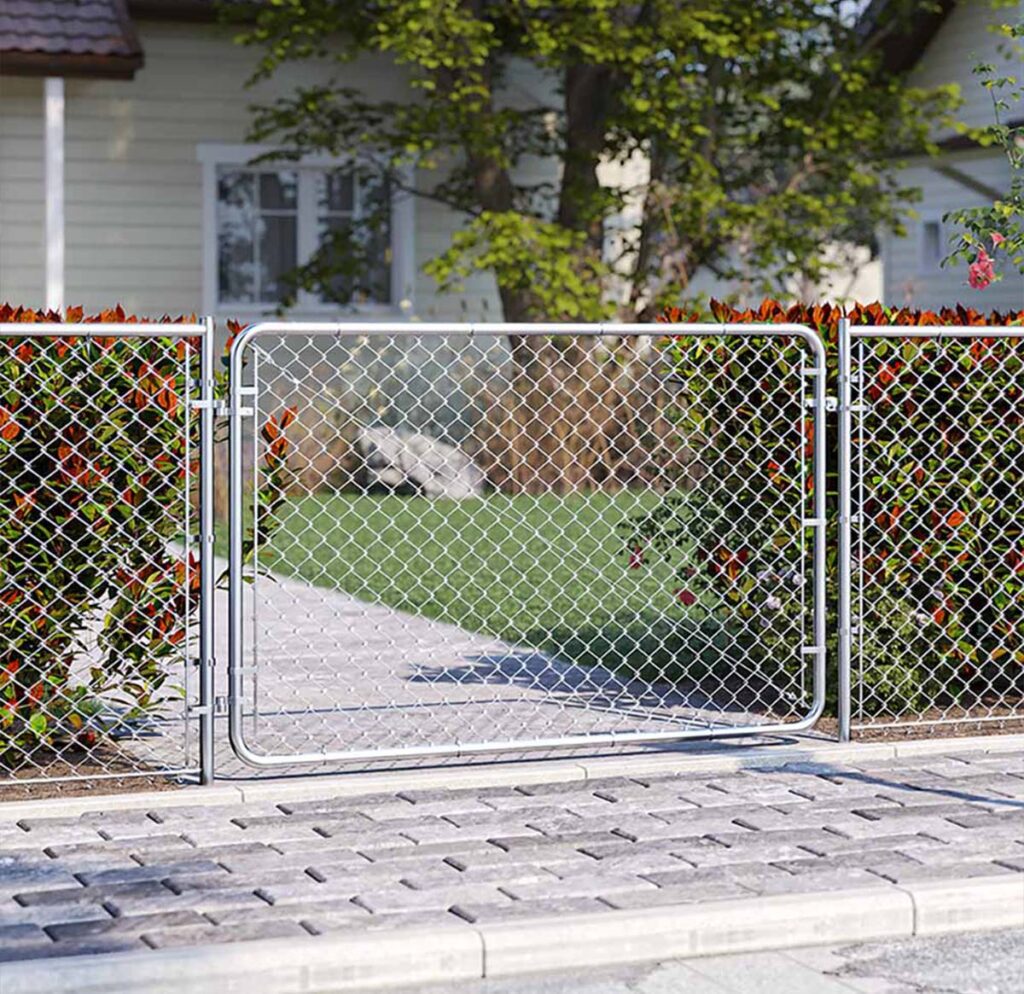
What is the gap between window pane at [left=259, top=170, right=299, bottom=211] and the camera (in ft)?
70.5

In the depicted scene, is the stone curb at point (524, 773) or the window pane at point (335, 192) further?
the window pane at point (335, 192)

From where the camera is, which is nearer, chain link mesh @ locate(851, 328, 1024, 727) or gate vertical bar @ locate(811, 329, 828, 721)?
gate vertical bar @ locate(811, 329, 828, 721)

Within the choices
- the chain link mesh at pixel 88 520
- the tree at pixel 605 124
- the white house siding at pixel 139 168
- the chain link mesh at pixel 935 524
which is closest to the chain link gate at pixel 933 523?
the chain link mesh at pixel 935 524

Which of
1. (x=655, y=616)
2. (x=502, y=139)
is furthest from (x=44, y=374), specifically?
(x=502, y=139)

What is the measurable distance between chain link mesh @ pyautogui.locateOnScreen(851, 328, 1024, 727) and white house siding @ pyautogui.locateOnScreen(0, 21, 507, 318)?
1307 centimetres

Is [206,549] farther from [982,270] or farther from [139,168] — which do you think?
[139,168]

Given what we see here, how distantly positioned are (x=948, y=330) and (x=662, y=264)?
1305 cm

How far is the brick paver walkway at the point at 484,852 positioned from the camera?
5.13 m

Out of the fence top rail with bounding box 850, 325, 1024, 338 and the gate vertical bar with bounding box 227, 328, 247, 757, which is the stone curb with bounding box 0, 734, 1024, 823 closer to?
the gate vertical bar with bounding box 227, 328, 247, 757

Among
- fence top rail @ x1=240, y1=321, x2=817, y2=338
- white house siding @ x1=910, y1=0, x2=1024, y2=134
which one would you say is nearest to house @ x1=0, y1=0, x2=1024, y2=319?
white house siding @ x1=910, y1=0, x2=1024, y2=134

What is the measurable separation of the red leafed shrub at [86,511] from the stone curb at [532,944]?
78.9 inches

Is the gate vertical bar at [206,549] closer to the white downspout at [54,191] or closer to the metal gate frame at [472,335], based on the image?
the metal gate frame at [472,335]

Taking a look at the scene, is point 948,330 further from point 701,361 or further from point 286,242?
point 286,242

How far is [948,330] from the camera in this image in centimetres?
738
